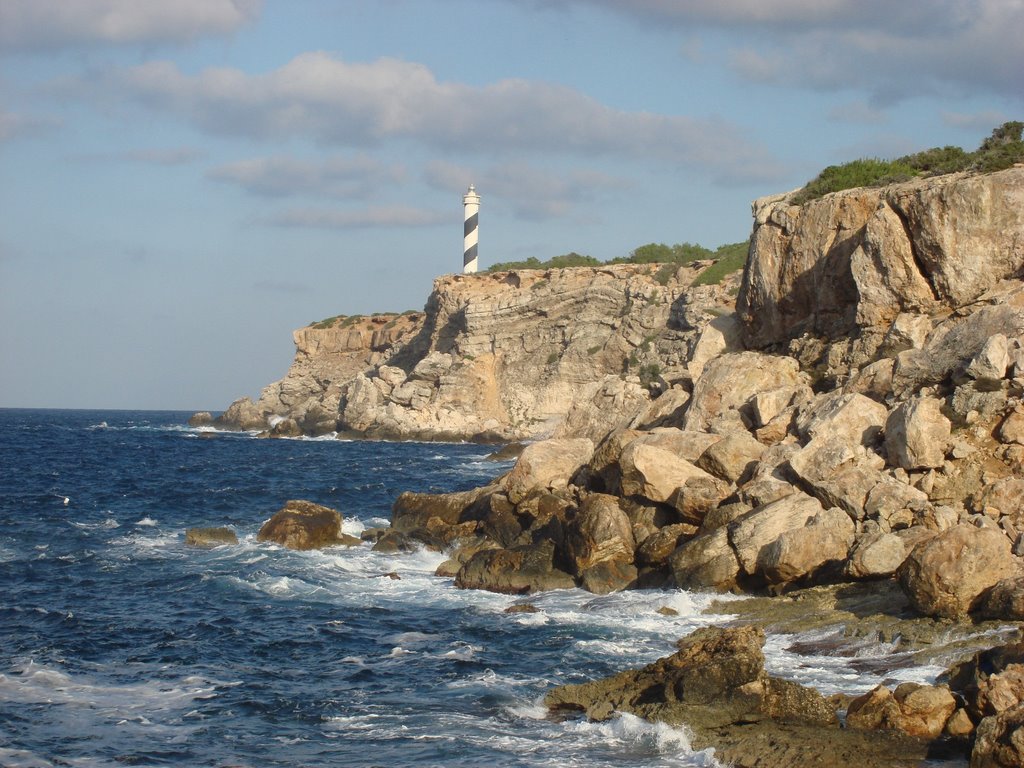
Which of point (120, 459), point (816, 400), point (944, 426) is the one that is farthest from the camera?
point (120, 459)

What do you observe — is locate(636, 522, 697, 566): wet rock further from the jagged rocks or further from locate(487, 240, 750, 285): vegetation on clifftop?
locate(487, 240, 750, 285): vegetation on clifftop

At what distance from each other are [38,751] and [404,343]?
74.4 m

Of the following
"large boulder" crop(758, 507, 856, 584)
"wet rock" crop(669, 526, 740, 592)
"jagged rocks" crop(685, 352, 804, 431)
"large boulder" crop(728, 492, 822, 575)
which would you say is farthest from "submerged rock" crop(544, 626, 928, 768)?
"jagged rocks" crop(685, 352, 804, 431)

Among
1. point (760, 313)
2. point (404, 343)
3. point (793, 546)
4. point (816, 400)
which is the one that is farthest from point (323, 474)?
point (404, 343)

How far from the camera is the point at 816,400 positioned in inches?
914

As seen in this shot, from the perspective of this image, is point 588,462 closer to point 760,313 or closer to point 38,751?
point 760,313

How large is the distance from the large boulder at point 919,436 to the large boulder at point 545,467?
25.4 ft

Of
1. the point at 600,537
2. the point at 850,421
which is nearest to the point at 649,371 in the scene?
the point at 850,421

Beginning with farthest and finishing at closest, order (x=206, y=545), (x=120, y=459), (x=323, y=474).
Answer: (x=120, y=459)
(x=323, y=474)
(x=206, y=545)

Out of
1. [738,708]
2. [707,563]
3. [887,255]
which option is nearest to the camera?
[738,708]

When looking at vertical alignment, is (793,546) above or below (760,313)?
below

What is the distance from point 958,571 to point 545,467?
12208 mm

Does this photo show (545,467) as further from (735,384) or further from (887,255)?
(887,255)

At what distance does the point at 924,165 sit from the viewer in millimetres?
29141
